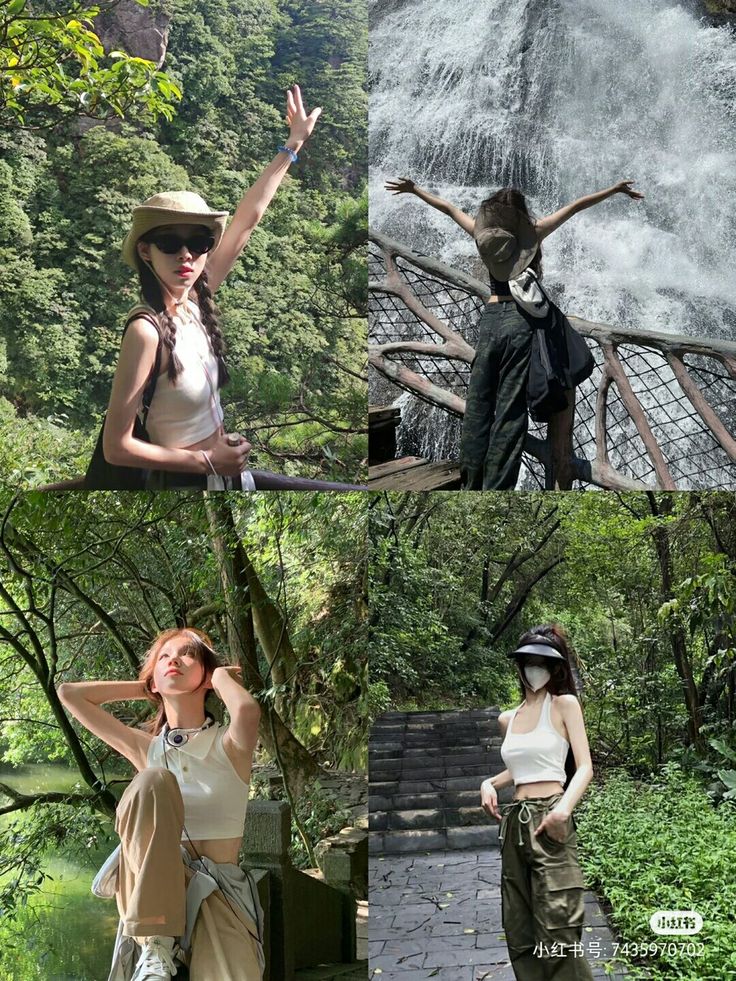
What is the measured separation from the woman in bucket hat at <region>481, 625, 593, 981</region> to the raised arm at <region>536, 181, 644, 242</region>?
2.40m

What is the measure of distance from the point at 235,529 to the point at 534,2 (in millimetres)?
3296

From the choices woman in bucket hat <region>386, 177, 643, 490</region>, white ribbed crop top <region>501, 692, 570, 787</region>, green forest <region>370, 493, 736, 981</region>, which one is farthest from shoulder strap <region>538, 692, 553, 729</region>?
woman in bucket hat <region>386, 177, 643, 490</region>

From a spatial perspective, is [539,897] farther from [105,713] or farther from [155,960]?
[105,713]

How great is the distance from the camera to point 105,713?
4375mm

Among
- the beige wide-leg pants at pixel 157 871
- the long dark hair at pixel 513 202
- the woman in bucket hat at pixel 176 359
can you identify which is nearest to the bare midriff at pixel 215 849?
the beige wide-leg pants at pixel 157 871

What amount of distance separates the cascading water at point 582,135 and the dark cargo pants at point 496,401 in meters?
0.24

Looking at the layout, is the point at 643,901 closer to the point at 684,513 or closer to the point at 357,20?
the point at 684,513

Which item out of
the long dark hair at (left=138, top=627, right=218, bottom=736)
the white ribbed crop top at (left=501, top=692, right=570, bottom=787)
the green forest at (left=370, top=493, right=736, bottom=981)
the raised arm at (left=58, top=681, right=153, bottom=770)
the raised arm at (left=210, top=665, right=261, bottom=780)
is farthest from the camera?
the green forest at (left=370, top=493, right=736, bottom=981)

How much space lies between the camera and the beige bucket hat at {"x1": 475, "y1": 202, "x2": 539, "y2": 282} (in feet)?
19.2

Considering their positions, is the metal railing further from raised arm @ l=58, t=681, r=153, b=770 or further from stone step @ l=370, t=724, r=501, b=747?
raised arm @ l=58, t=681, r=153, b=770

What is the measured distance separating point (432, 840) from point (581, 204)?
3.36 m

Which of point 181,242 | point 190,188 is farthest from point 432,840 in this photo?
point 190,188

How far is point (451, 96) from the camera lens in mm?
6000

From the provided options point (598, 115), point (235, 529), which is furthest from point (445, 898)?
point (598, 115)
